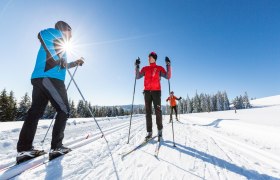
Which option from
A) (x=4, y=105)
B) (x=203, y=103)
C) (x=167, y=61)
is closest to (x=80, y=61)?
(x=167, y=61)

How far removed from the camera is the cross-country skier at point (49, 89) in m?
3.01

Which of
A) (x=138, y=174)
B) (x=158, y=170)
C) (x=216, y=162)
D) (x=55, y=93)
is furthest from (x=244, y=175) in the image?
(x=55, y=93)

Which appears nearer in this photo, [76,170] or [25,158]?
[76,170]

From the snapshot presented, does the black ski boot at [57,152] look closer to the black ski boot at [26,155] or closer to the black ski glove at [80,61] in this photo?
the black ski boot at [26,155]

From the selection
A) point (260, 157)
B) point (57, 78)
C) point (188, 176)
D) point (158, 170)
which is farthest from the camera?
point (57, 78)

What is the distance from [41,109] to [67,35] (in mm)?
1646

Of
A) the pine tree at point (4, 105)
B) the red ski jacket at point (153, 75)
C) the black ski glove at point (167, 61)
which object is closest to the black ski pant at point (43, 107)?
the red ski jacket at point (153, 75)

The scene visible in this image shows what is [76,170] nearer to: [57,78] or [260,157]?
[57,78]

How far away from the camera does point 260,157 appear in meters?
3.01

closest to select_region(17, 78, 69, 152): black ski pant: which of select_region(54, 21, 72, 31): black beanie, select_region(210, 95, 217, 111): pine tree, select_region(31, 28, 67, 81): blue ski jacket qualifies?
select_region(31, 28, 67, 81): blue ski jacket

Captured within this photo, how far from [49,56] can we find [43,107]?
963 mm

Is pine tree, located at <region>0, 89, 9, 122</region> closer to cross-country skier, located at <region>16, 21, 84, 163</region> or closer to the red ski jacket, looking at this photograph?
the red ski jacket

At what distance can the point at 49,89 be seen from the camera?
123 inches

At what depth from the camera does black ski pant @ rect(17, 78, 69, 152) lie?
296 cm
